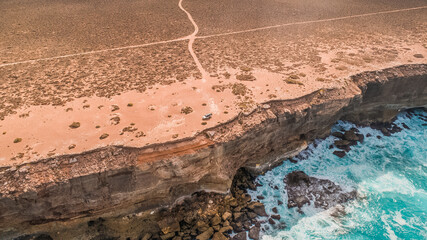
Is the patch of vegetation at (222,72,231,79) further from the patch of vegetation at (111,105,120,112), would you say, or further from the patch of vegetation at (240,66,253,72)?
the patch of vegetation at (111,105,120,112)

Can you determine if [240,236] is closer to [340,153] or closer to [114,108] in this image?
[340,153]

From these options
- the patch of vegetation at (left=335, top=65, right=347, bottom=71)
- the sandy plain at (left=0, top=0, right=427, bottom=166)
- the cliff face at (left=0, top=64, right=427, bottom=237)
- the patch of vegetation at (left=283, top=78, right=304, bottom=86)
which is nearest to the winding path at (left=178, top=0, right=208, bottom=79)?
the sandy plain at (left=0, top=0, right=427, bottom=166)

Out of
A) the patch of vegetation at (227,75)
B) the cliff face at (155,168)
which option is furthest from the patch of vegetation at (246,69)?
the cliff face at (155,168)

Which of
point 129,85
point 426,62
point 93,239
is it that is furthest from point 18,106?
point 426,62

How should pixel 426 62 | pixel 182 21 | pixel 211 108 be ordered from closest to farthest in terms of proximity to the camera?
1. pixel 211 108
2. pixel 426 62
3. pixel 182 21

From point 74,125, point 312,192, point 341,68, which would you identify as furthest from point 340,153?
point 74,125

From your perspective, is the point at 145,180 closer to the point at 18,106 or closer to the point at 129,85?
the point at 129,85
